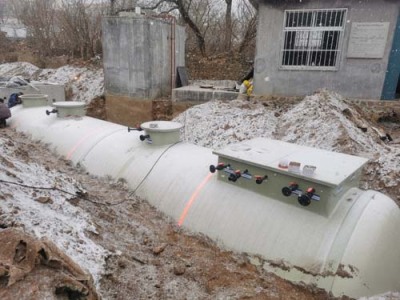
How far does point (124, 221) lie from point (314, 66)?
775cm

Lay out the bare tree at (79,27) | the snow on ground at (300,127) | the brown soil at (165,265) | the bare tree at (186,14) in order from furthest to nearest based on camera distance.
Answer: the bare tree at (79,27) < the bare tree at (186,14) < the snow on ground at (300,127) < the brown soil at (165,265)

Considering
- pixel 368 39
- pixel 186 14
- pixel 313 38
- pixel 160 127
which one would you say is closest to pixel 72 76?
pixel 186 14

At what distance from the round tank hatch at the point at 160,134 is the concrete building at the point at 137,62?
5746 millimetres

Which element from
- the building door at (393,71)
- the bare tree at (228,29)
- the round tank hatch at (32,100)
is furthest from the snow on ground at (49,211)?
the bare tree at (228,29)

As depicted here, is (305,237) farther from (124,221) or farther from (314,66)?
(314,66)

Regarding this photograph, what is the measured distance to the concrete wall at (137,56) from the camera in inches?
415

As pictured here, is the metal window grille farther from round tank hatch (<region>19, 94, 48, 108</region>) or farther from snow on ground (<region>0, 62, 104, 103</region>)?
snow on ground (<region>0, 62, 104, 103</region>)

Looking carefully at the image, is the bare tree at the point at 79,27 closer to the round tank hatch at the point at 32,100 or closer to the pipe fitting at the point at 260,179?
the round tank hatch at the point at 32,100

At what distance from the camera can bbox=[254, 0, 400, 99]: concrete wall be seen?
8695mm

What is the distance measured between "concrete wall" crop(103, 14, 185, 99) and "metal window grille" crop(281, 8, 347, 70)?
13.9ft

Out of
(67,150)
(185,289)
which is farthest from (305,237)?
(67,150)

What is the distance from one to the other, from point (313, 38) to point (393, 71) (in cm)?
245

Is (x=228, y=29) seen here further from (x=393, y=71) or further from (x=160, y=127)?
(x=160, y=127)

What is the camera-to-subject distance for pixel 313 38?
9.34m
